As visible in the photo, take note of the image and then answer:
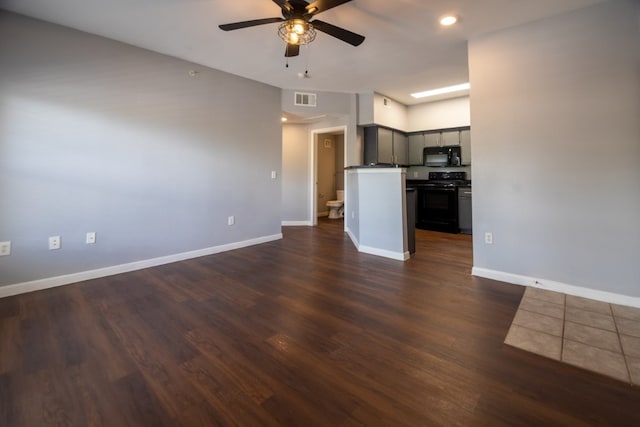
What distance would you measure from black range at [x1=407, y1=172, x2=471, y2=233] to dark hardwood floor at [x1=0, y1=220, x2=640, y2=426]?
2.74m

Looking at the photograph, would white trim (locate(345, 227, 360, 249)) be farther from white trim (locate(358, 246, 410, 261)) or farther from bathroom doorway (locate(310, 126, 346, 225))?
bathroom doorway (locate(310, 126, 346, 225))

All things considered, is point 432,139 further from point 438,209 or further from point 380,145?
point 438,209

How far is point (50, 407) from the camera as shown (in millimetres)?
1253

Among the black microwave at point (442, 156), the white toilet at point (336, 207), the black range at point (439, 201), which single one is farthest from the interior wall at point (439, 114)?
the white toilet at point (336, 207)

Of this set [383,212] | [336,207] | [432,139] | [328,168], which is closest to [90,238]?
[383,212]

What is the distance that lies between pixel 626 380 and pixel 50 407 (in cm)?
278

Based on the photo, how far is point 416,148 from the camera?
5.98 m

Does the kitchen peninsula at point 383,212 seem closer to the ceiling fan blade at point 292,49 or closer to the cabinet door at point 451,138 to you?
the ceiling fan blade at point 292,49

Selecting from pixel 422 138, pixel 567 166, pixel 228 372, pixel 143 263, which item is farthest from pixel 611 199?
pixel 143 263

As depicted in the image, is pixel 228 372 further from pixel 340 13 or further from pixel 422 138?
pixel 422 138

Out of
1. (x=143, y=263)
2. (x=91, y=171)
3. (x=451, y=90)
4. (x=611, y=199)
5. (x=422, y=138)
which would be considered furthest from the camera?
(x=422, y=138)

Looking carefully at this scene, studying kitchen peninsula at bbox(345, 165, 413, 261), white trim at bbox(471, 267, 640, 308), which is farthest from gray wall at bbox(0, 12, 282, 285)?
white trim at bbox(471, 267, 640, 308)

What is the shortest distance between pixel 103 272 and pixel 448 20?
4353mm

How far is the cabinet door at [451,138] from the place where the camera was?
215 inches
